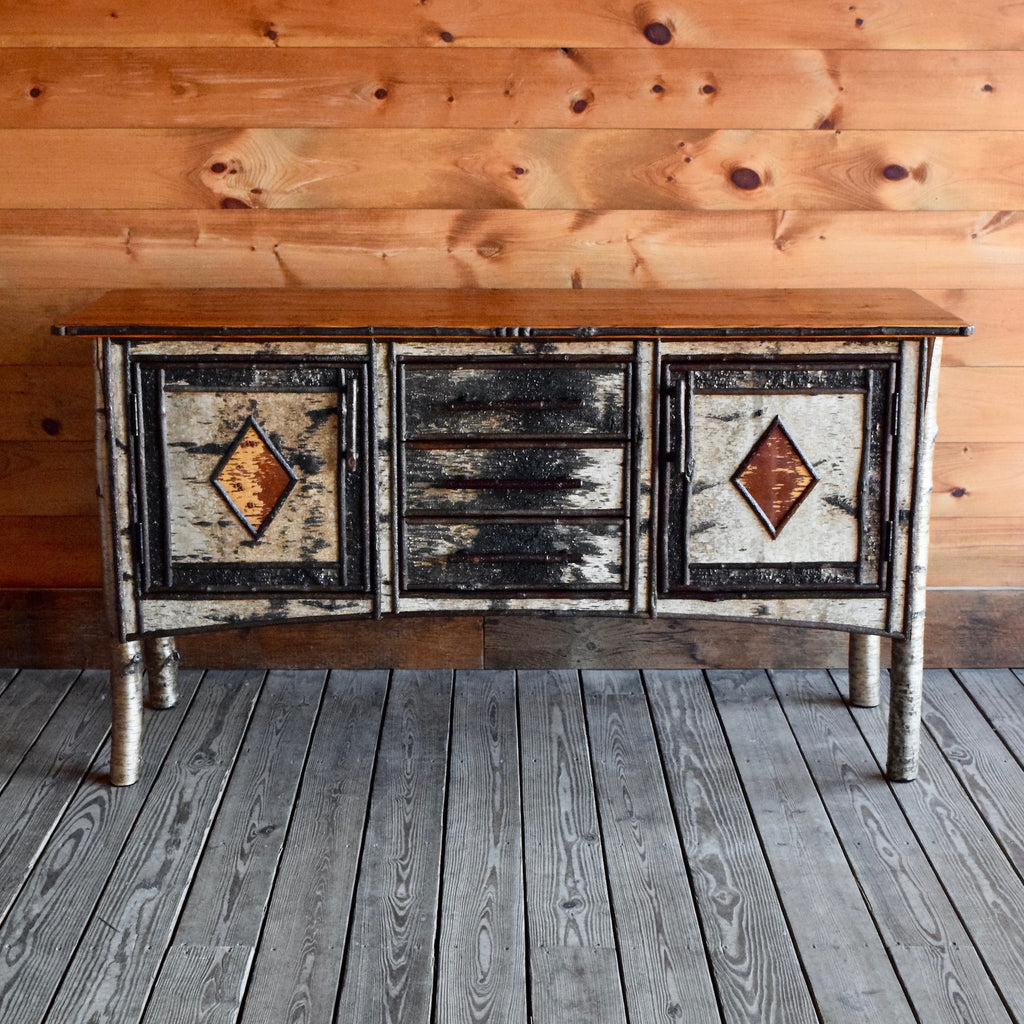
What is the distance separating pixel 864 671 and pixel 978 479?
0.50 m

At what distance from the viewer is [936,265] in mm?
2486

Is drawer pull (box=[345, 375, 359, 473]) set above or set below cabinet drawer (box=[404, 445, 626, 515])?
above

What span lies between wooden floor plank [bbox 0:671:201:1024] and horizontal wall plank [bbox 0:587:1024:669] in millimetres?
344

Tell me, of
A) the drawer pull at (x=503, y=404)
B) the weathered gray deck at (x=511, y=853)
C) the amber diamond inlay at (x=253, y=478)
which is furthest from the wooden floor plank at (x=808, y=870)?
the amber diamond inlay at (x=253, y=478)

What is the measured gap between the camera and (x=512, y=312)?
84.4 inches

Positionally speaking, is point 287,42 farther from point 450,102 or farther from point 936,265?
point 936,265

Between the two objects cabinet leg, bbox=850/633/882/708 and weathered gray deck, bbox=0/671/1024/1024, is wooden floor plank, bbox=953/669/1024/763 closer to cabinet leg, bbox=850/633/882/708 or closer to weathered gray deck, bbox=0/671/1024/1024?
weathered gray deck, bbox=0/671/1024/1024

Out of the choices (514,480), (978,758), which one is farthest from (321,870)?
(978,758)

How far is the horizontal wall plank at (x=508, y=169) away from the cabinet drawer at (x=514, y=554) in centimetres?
73

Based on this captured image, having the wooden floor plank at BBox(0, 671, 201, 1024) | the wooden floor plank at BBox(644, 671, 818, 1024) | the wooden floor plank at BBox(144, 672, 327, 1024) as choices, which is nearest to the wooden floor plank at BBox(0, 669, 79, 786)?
the wooden floor plank at BBox(0, 671, 201, 1024)

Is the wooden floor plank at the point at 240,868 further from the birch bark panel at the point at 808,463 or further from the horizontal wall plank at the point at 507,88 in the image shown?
the horizontal wall plank at the point at 507,88

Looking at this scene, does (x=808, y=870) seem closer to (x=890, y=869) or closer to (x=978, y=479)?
(x=890, y=869)

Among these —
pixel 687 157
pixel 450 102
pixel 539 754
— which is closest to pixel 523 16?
pixel 450 102

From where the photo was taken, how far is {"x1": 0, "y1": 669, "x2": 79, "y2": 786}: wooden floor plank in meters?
2.34
